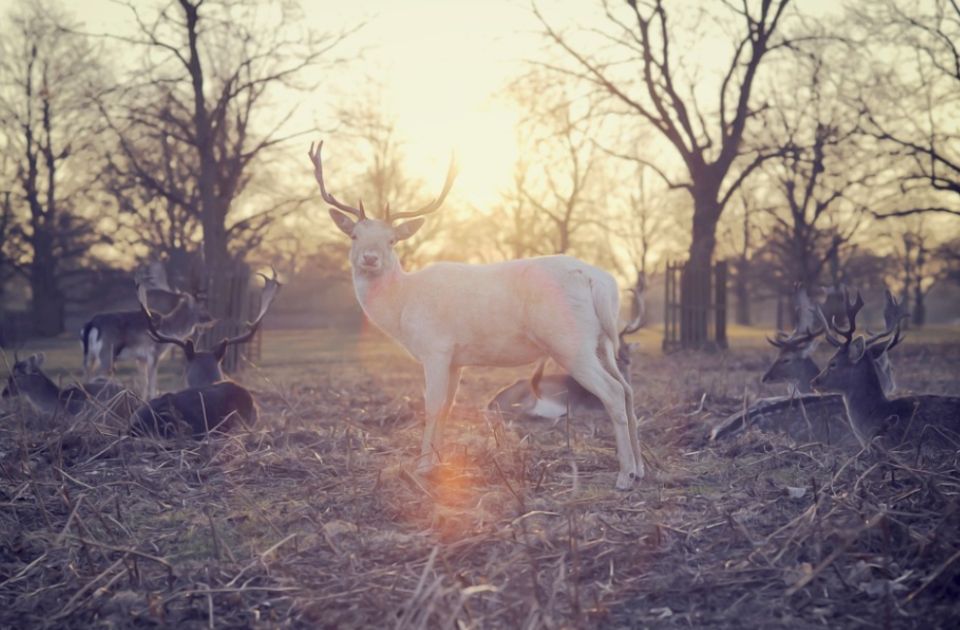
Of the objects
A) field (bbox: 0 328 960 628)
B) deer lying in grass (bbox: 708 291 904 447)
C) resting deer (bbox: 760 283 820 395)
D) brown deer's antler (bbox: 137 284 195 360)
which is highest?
brown deer's antler (bbox: 137 284 195 360)

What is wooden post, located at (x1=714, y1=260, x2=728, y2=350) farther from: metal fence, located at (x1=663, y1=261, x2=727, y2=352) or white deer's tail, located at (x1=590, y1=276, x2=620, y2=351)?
white deer's tail, located at (x1=590, y1=276, x2=620, y2=351)

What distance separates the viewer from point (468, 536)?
462 centimetres

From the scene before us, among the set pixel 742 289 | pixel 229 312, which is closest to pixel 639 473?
pixel 229 312

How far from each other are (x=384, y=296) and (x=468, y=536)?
3093mm

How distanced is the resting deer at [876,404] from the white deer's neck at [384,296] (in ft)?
12.4

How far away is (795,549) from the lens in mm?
4188

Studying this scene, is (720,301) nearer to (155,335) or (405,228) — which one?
(155,335)

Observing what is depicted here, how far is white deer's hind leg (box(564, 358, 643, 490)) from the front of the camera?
6039 mm

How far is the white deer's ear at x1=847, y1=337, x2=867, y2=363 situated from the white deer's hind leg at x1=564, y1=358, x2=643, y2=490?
11.2ft

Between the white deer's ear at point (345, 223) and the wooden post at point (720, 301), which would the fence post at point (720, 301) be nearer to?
the wooden post at point (720, 301)

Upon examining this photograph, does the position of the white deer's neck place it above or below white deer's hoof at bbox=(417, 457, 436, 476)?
above

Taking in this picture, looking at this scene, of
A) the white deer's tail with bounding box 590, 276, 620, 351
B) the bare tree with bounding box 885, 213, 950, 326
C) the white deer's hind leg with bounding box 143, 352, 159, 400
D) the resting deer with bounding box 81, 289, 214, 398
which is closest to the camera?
the white deer's tail with bounding box 590, 276, 620, 351

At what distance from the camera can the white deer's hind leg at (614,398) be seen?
6039mm

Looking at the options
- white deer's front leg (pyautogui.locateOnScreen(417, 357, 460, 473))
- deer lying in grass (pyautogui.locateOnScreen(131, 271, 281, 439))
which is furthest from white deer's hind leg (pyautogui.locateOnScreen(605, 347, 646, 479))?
deer lying in grass (pyautogui.locateOnScreen(131, 271, 281, 439))
